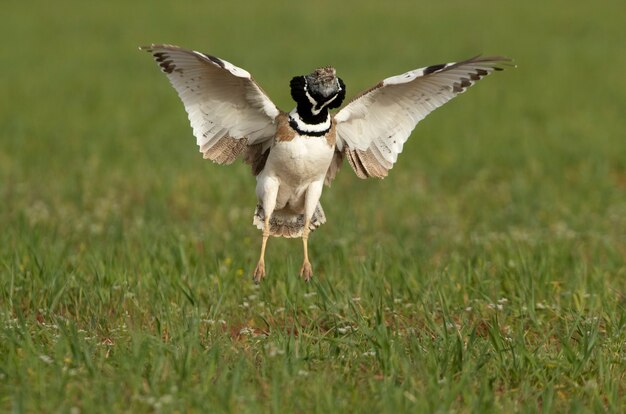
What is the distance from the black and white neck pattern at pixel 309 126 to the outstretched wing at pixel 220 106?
1.00ft

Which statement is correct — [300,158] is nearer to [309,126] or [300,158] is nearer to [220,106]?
[309,126]

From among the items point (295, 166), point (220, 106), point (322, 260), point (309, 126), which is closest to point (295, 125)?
point (309, 126)

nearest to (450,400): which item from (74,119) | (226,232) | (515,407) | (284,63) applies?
(515,407)

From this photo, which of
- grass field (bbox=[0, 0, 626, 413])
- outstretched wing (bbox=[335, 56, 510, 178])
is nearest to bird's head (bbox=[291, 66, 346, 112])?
outstretched wing (bbox=[335, 56, 510, 178])

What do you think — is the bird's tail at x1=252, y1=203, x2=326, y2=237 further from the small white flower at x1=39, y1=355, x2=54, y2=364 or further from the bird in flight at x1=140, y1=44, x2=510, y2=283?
the small white flower at x1=39, y1=355, x2=54, y2=364

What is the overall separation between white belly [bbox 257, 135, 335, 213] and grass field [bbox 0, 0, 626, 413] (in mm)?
844

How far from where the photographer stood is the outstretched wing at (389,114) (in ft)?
16.7

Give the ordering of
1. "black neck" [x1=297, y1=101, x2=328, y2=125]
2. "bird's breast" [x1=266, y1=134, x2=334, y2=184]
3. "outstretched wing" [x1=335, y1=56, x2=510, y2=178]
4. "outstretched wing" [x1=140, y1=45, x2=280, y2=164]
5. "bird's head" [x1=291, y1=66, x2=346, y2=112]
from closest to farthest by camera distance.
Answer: "bird's head" [x1=291, y1=66, x2=346, y2=112]
"black neck" [x1=297, y1=101, x2=328, y2=125]
"bird's breast" [x1=266, y1=134, x2=334, y2=184]
"outstretched wing" [x1=140, y1=45, x2=280, y2=164]
"outstretched wing" [x1=335, y1=56, x2=510, y2=178]

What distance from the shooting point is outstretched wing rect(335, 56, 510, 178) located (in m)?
5.09

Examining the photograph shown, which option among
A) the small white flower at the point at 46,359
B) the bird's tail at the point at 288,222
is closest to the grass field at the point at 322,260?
the small white flower at the point at 46,359

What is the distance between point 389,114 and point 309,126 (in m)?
0.81

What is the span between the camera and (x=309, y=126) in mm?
4559

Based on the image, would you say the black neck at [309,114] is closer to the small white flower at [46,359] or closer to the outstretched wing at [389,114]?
the outstretched wing at [389,114]

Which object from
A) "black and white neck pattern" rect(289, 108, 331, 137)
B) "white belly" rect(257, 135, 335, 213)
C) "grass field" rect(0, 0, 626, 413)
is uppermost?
"black and white neck pattern" rect(289, 108, 331, 137)
